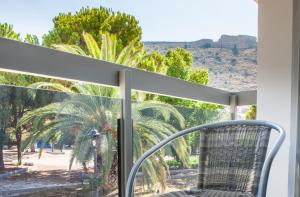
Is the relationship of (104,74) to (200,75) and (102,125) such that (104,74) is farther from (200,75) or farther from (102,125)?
(200,75)

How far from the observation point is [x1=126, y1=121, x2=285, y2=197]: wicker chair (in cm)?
213

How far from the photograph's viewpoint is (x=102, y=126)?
2.54 meters

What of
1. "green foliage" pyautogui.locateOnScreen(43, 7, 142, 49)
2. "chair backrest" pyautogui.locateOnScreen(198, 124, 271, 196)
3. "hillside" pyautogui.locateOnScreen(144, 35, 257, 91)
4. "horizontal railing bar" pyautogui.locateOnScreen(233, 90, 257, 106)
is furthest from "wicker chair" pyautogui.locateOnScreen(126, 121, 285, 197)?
"green foliage" pyautogui.locateOnScreen(43, 7, 142, 49)

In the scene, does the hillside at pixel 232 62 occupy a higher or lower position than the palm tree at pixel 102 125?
higher

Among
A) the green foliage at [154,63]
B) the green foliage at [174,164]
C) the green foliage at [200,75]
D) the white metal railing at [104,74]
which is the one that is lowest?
the green foliage at [174,164]

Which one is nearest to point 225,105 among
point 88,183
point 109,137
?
point 109,137

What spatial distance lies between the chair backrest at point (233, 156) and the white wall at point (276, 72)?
23.7 inches

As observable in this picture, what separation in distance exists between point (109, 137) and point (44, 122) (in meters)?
0.60

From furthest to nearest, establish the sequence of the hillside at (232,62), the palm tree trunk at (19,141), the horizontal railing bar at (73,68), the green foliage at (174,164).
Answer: the hillside at (232,62)
the green foliage at (174,164)
the palm tree trunk at (19,141)
the horizontal railing bar at (73,68)

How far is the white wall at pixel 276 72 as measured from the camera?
2.74 metres

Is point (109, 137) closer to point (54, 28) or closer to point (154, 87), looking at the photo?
point (154, 87)

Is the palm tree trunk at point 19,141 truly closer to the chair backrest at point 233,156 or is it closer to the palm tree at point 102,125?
the palm tree at point 102,125

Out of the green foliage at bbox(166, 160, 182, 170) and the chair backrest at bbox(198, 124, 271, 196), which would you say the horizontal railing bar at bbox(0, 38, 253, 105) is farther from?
the chair backrest at bbox(198, 124, 271, 196)

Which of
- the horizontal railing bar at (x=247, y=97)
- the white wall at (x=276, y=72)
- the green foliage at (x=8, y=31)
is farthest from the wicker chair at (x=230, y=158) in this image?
the green foliage at (x=8, y=31)
